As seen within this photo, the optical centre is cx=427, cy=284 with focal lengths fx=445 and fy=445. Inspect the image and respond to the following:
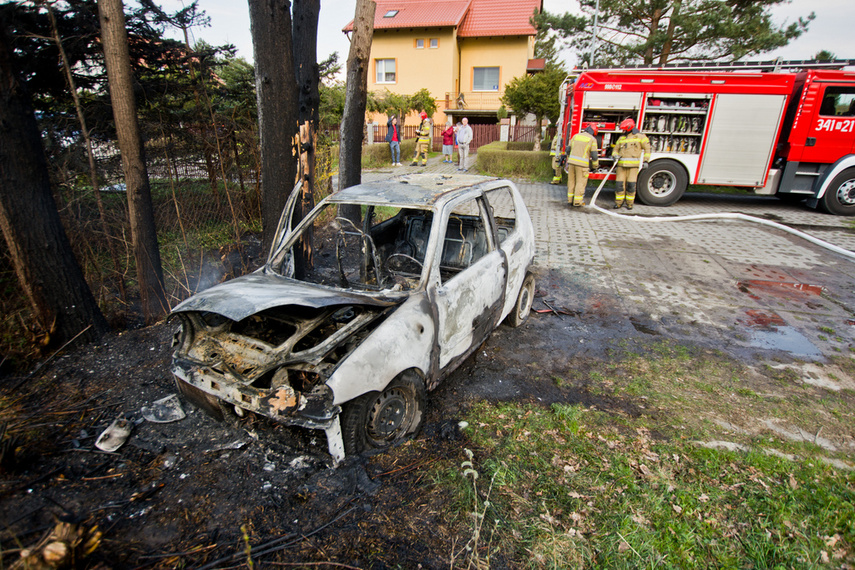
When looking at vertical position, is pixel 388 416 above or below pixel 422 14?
below

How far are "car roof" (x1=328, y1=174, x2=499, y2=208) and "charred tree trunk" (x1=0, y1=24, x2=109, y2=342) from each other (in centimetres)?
248

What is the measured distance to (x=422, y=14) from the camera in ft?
82.8

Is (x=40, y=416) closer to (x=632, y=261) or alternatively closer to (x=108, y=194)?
(x=108, y=194)

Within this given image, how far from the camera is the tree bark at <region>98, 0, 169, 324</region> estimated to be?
4156 millimetres

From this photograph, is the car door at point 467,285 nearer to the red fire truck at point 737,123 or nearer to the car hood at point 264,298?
the car hood at point 264,298

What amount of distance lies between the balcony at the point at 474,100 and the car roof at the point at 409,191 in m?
23.5

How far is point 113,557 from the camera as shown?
214 cm

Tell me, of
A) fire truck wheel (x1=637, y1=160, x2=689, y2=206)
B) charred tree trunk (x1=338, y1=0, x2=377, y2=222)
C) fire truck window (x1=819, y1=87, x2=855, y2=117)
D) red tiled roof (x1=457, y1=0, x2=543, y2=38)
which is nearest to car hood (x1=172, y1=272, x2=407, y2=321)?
charred tree trunk (x1=338, y1=0, x2=377, y2=222)

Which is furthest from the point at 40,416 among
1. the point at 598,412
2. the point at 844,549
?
the point at 844,549

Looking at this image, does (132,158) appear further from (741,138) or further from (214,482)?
(741,138)

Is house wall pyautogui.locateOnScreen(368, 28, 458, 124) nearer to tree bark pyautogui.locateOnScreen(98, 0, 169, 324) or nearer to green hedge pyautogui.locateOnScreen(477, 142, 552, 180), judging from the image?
green hedge pyautogui.locateOnScreen(477, 142, 552, 180)

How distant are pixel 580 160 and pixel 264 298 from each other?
29.3 feet

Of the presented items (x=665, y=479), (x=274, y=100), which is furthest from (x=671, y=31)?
(x=665, y=479)

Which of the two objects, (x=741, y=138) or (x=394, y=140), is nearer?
(x=741, y=138)
